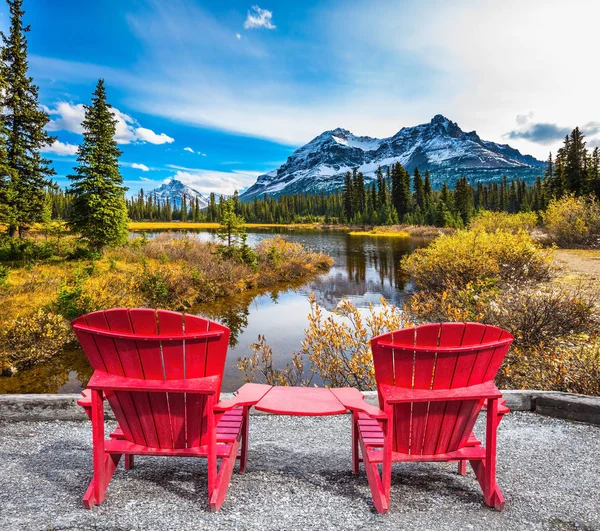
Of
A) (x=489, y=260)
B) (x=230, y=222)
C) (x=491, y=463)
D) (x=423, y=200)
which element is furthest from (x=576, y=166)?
(x=491, y=463)

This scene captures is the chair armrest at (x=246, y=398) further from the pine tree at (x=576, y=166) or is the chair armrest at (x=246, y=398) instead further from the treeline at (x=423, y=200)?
the pine tree at (x=576, y=166)

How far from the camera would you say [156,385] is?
2.37 metres

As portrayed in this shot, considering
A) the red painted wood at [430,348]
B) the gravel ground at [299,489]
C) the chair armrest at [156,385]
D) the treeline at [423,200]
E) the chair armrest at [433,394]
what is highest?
the treeline at [423,200]

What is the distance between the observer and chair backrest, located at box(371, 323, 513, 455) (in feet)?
7.66

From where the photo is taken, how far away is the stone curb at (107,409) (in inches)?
157

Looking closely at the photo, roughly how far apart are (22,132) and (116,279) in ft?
38.0

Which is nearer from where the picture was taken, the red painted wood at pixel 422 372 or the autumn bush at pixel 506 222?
the red painted wood at pixel 422 372

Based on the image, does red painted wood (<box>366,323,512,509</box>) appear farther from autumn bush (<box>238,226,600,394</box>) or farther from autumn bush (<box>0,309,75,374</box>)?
autumn bush (<box>0,309,75,374</box>)

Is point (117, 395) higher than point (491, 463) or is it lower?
higher

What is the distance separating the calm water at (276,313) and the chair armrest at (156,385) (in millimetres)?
5475

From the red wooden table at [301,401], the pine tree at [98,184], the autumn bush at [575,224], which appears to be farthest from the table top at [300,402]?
the autumn bush at [575,224]

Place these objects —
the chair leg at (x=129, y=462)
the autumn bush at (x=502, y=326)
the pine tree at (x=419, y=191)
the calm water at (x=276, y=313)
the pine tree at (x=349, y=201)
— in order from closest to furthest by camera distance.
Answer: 1. the chair leg at (x=129, y=462)
2. the autumn bush at (x=502, y=326)
3. the calm water at (x=276, y=313)
4. the pine tree at (x=419, y=191)
5. the pine tree at (x=349, y=201)

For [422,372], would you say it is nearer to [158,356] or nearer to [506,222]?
[158,356]

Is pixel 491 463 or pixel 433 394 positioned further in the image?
pixel 491 463
